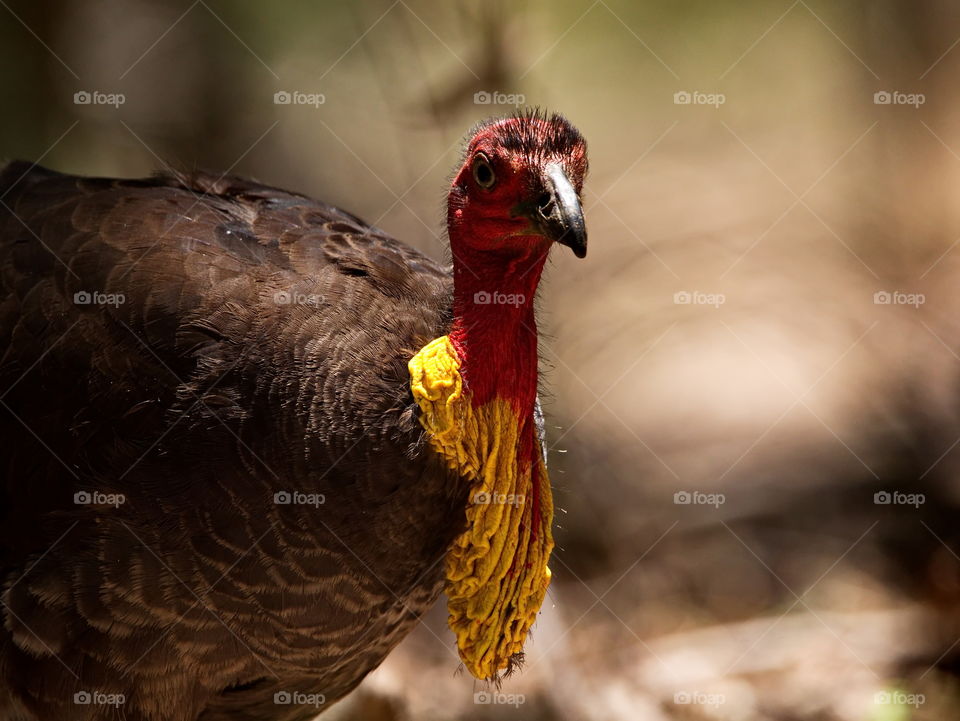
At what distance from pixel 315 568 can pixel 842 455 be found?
274 cm

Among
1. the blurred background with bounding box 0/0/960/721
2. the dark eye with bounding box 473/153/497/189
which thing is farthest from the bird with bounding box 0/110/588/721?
the blurred background with bounding box 0/0/960/721

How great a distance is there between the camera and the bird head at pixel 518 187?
2.12m

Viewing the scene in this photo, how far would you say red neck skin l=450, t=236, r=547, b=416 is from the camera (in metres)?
2.30

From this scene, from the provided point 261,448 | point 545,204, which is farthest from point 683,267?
point 261,448

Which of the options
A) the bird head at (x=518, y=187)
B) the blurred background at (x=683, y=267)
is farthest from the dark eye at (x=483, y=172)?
the blurred background at (x=683, y=267)

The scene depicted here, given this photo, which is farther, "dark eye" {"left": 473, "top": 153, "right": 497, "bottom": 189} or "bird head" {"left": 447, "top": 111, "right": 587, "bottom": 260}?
"dark eye" {"left": 473, "top": 153, "right": 497, "bottom": 189}

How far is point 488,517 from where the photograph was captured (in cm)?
237

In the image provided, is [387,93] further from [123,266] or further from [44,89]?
[123,266]

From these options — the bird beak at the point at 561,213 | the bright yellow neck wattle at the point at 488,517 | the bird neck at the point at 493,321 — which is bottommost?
the bright yellow neck wattle at the point at 488,517

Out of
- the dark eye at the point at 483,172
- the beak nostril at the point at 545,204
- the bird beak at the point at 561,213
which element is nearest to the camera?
the bird beak at the point at 561,213

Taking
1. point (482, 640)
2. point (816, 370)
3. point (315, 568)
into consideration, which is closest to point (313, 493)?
point (315, 568)

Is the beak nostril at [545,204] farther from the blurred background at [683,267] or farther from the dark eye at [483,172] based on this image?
the blurred background at [683,267]

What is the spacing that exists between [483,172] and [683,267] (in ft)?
8.47

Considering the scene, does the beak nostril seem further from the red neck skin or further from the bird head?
the red neck skin
